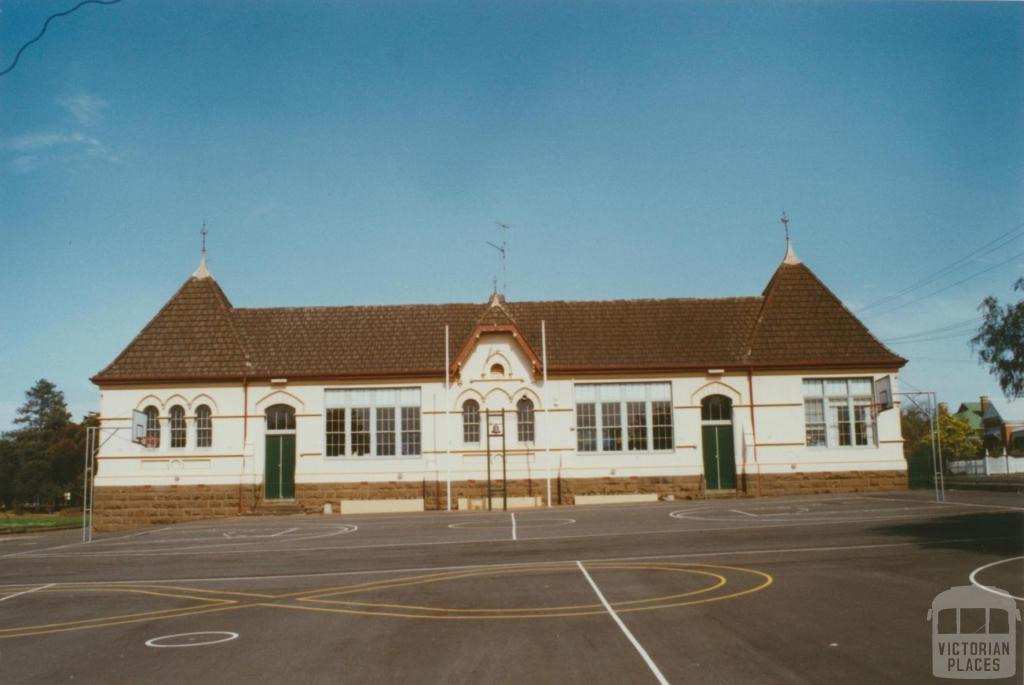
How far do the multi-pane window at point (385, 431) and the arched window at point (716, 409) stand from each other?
576 inches

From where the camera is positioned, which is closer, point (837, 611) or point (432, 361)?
point (837, 611)

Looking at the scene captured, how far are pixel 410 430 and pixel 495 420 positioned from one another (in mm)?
4055

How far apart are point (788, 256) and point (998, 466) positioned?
26511mm

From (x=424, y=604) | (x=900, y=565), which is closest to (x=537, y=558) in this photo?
(x=424, y=604)

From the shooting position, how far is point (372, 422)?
37.0m

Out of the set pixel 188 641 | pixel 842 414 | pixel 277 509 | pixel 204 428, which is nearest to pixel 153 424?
pixel 204 428

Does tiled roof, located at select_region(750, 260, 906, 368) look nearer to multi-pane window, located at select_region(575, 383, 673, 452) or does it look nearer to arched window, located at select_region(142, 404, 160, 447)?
multi-pane window, located at select_region(575, 383, 673, 452)

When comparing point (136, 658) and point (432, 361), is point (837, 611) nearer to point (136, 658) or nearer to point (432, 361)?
point (136, 658)

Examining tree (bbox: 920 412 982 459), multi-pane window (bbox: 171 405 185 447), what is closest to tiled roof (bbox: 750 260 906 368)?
multi-pane window (bbox: 171 405 185 447)

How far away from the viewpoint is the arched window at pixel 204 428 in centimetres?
3681

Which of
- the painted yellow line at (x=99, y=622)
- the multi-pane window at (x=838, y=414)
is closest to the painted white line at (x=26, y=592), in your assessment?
the painted yellow line at (x=99, y=622)

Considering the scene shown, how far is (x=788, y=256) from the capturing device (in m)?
40.5

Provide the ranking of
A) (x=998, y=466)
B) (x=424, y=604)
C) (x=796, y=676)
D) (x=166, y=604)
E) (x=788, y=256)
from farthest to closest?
(x=998, y=466) < (x=788, y=256) < (x=166, y=604) < (x=424, y=604) < (x=796, y=676)

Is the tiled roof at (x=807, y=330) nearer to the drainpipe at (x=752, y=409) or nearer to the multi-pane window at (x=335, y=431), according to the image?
the drainpipe at (x=752, y=409)
